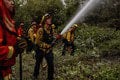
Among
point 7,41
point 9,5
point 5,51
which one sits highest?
point 9,5

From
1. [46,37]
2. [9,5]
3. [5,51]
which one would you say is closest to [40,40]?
[46,37]

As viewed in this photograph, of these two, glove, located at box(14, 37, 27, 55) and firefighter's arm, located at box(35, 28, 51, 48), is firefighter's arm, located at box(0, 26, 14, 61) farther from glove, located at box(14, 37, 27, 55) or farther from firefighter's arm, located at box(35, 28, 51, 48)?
firefighter's arm, located at box(35, 28, 51, 48)

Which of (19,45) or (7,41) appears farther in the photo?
(19,45)

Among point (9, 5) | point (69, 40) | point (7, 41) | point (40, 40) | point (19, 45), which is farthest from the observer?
point (69, 40)

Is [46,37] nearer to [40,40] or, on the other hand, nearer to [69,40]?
[40,40]

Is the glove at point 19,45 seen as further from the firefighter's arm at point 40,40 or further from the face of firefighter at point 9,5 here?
the firefighter's arm at point 40,40

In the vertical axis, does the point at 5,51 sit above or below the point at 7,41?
below

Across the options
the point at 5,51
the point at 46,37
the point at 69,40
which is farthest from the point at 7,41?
the point at 69,40

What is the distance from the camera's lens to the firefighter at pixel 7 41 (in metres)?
5.25

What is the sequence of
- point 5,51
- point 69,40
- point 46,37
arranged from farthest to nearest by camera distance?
point 69,40 → point 46,37 → point 5,51

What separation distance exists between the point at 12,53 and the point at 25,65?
1041 cm

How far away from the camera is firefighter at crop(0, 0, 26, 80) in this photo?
5254 millimetres

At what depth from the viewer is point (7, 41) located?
5.39 meters

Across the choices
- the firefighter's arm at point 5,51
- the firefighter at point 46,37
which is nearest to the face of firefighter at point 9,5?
the firefighter's arm at point 5,51
